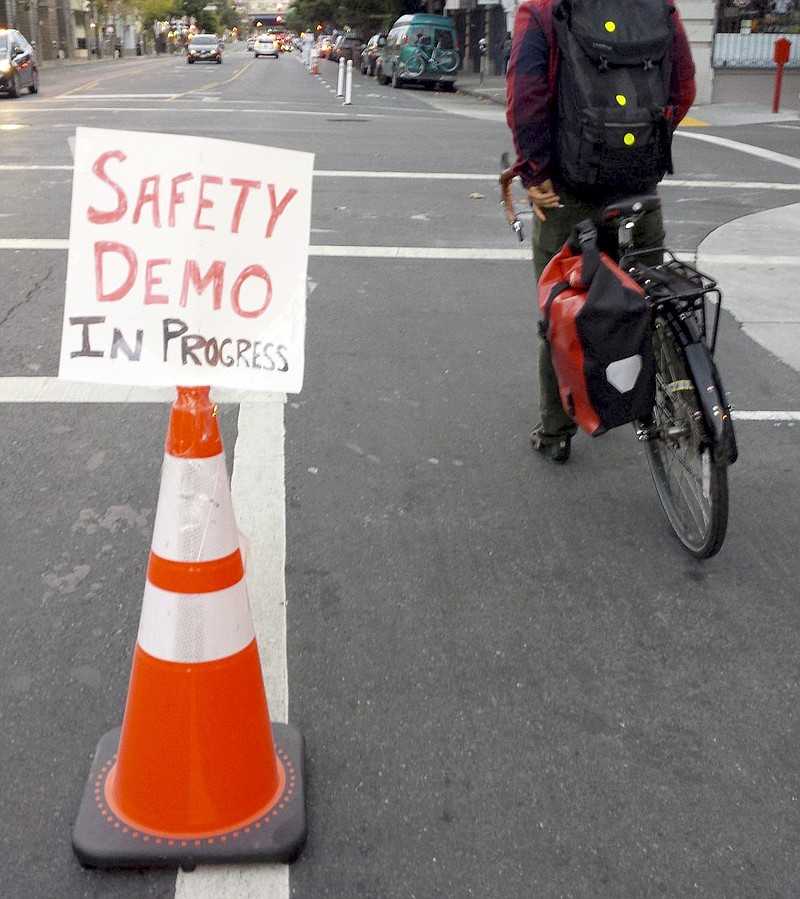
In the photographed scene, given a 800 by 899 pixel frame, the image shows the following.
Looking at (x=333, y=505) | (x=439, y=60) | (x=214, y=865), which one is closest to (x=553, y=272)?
(x=333, y=505)

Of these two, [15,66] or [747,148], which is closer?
[747,148]

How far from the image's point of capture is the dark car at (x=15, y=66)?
26.2m

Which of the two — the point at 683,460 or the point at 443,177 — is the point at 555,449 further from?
the point at 443,177

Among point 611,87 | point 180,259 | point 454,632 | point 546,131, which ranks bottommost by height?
point 454,632

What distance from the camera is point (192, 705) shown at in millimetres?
2559

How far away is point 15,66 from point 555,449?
2547 cm

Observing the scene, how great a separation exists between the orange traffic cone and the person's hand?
214cm

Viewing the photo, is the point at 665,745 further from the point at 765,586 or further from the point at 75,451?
the point at 75,451

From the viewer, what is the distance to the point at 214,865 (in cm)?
252

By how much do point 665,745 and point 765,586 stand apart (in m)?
1.05

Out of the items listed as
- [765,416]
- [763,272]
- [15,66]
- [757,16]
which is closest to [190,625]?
[765,416]

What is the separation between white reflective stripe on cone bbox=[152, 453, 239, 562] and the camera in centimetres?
253

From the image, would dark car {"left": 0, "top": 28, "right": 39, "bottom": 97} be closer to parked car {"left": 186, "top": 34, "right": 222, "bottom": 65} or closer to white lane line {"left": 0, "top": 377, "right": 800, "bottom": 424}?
white lane line {"left": 0, "top": 377, "right": 800, "bottom": 424}

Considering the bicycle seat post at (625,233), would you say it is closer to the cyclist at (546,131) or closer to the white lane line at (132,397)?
the cyclist at (546,131)
